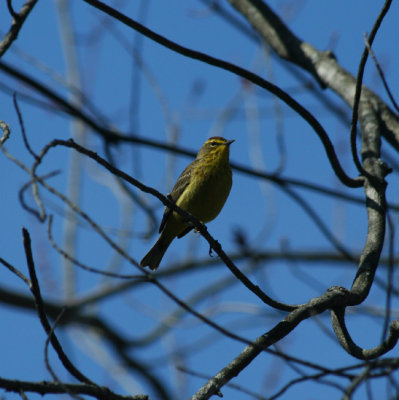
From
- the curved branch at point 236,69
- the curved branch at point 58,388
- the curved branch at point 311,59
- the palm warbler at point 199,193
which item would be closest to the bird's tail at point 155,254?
the palm warbler at point 199,193

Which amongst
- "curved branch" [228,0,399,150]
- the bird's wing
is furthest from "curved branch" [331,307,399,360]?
the bird's wing

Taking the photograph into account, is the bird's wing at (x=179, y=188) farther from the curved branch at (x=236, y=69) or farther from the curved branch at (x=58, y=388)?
the curved branch at (x=58, y=388)

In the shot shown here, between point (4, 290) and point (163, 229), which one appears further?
point (4, 290)

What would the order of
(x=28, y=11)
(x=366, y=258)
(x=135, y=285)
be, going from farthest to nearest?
(x=135, y=285)
(x=28, y=11)
(x=366, y=258)

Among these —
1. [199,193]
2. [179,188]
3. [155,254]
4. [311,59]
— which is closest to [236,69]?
[311,59]

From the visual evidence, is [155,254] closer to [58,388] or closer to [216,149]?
[216,149]

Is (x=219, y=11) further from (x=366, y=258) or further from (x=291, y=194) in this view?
(x=366, y=258)

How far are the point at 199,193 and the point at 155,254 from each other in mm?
1186

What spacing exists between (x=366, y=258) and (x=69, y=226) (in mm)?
8797

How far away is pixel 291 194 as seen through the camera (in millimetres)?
7008

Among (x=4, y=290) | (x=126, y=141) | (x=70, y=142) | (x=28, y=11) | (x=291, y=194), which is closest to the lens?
(x=70, y=142)

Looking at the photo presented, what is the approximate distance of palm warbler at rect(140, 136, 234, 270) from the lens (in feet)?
25.3

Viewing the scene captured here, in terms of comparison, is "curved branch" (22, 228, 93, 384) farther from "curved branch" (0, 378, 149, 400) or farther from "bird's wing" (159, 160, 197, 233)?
"bird's wing" (159, 160, 197, 233)

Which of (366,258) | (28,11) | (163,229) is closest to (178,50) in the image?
(28,11)
